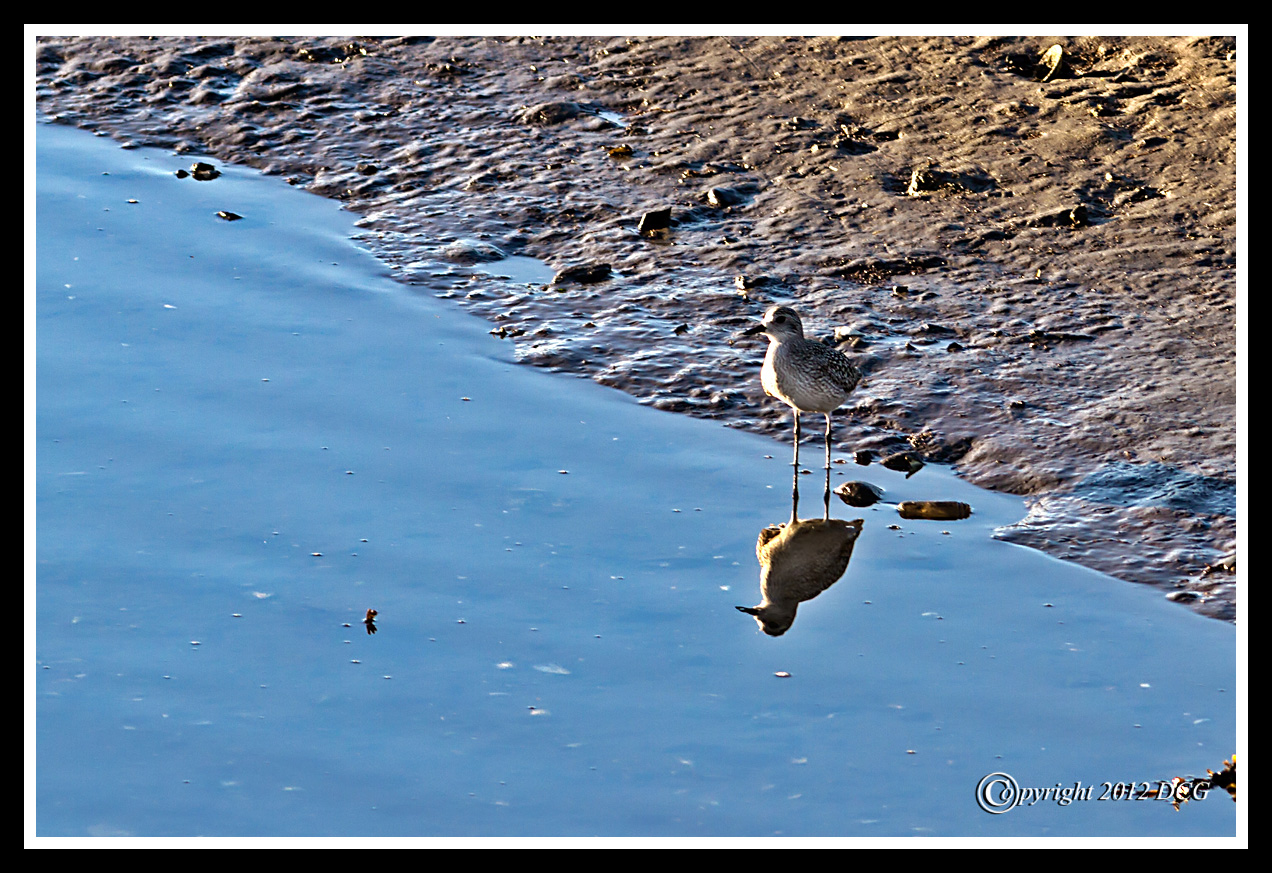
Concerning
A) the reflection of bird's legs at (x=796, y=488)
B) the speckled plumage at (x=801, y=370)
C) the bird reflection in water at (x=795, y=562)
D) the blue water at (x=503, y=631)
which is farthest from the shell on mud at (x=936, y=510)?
the speckled plumage at (x=801, y=370)

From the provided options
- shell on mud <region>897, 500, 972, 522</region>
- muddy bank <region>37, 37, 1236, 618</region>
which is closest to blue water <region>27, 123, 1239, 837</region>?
shell on mud <region>897, 500, 972, 522</region>

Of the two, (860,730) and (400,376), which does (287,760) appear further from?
(400,376)

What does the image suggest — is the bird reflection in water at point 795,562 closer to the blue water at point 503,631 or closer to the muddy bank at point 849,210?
the blue water at point 503,631

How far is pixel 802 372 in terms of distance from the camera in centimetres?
875

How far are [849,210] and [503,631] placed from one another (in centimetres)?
586

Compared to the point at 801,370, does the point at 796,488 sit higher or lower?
lower

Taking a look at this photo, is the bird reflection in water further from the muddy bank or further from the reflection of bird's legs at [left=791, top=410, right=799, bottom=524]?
the muddy bank

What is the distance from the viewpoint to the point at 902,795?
614 cm

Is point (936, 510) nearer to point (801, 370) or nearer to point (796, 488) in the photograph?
point (796, 488)

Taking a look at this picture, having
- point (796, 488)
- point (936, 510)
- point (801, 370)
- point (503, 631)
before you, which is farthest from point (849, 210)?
point (503, 631)

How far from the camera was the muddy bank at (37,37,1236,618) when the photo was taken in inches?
363

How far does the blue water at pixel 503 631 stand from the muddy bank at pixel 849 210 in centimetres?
59

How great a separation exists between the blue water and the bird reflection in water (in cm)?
10

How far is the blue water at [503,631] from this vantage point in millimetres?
6184
